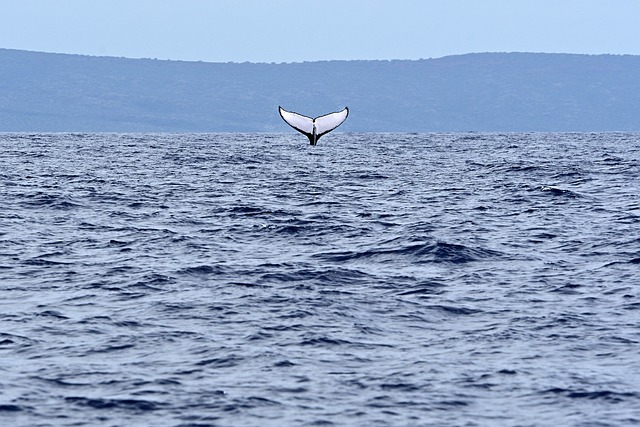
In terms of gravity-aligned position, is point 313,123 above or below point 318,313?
above

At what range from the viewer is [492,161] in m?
66.9

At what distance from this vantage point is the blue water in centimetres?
1248

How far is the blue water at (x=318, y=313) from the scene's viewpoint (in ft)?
41.0

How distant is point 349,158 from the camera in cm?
7288

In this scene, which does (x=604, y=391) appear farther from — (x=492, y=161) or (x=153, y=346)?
(x=492, y=161)

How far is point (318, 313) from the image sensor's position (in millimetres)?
17406

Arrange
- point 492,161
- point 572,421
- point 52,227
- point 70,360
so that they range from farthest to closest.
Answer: point 492,161 → point 52,227 → point 70,360 → point 572,421

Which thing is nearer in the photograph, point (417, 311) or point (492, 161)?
point (417, 311)

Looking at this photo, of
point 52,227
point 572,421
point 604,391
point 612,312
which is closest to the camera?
point 572,421

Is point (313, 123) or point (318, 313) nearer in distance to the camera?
point (318, 313)

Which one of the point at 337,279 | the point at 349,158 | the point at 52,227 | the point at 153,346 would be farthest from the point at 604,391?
the point at 349,158

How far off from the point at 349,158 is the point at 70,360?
59084mm

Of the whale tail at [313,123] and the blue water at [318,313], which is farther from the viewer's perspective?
the whale tail at [313,123]

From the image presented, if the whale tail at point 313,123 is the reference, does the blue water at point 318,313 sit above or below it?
below
